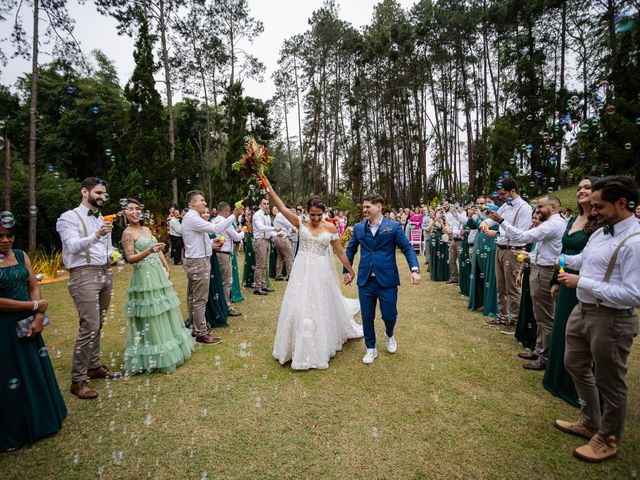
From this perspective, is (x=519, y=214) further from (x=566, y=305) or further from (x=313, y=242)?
(x=313, y=242)

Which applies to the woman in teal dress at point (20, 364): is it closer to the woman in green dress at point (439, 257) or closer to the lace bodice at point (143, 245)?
the lace bodice at point (143, 245)

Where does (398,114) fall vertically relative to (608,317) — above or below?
above

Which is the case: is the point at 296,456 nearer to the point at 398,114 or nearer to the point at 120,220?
the point at 120,220

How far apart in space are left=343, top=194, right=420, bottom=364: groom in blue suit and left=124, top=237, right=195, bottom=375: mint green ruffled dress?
2525mm

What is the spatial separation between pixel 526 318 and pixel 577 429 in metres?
2.31

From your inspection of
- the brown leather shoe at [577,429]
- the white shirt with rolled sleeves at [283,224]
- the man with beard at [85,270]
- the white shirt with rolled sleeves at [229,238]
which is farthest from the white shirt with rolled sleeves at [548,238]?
the white shirt with rolled sleeves at [283,224]

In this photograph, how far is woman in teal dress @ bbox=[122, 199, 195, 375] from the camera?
4.39m

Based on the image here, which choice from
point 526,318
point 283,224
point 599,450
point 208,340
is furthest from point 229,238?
point 599,450

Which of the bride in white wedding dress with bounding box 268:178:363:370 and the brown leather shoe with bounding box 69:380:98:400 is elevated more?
the bride in white wedding dress with bounding box 268:178:363:370

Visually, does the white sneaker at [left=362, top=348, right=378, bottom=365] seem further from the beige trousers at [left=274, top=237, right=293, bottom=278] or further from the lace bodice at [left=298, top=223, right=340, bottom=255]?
the beige trousers at [left=274, top=237, right=293, bottom=278]

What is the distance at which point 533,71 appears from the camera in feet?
76.9

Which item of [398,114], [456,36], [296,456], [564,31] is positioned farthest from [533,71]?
[296,456]

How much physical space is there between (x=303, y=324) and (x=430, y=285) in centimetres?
675

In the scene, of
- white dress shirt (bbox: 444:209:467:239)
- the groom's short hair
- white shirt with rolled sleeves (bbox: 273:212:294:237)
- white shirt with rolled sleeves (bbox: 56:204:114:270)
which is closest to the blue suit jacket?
the groom's short hair
